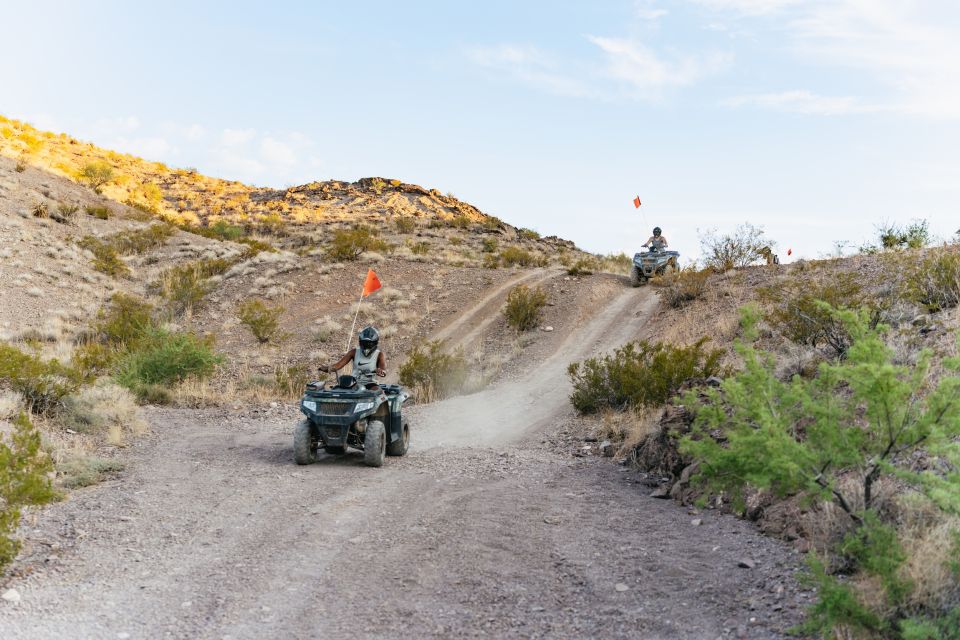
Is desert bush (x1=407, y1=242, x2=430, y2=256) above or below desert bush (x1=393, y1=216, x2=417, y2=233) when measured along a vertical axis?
below

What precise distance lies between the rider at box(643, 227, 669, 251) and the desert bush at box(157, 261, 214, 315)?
17241mm

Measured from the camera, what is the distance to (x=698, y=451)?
552 centimetres

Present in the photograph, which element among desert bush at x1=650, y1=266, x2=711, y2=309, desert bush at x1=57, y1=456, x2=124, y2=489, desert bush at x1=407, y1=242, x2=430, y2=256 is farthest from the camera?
desert bush at x1=407, y1=242, x2=430, y2=256

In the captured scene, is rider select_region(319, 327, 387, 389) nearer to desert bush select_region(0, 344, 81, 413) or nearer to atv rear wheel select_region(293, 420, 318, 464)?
atv rear wheel select_region(293, 420, 318, 464)

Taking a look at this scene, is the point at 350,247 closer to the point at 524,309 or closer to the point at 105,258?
the point at 524,309

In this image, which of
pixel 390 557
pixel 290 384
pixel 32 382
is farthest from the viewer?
pixel 290 384

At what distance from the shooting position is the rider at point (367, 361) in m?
10.3

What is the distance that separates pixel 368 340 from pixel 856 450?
22.6ft

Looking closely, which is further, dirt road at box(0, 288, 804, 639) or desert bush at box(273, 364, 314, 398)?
desert bush at box(273, 364, 314, 398)

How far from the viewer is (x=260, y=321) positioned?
901 inches

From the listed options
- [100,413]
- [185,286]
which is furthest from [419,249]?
[100,413]

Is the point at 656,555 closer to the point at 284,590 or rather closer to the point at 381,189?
the point at 284,590

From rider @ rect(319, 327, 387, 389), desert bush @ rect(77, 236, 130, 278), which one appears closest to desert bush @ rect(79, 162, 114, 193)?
desert bush @ rect(77, 236, 130, 278)

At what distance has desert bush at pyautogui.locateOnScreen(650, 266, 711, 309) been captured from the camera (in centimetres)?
2234
